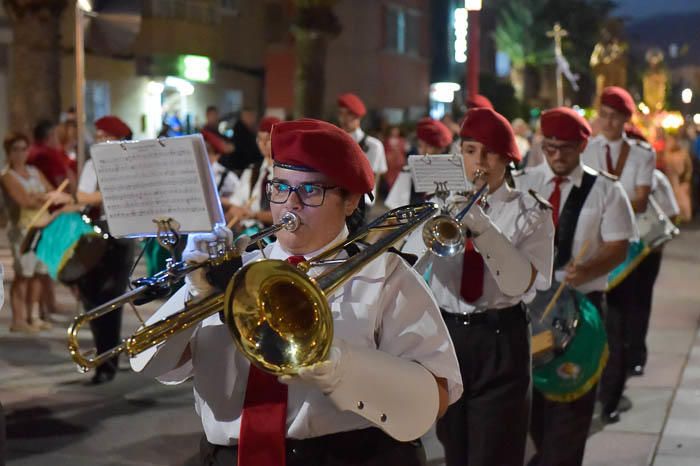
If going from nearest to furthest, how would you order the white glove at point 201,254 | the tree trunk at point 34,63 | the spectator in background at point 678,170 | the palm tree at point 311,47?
the white glove at point 201,254 < the spectator in background at point 678,170 < the tree trunk at point 34,63 < the palm tree at point 311,47

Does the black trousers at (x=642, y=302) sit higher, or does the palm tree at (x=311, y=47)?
the palm tree at (x=311, y=47)

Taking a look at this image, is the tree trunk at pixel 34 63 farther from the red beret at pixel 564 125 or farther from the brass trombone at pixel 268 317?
the brass trombone at pixel 268 317

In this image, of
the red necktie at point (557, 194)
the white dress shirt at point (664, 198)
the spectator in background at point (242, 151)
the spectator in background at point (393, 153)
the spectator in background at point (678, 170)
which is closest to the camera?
the red necktie at point (557, 194)

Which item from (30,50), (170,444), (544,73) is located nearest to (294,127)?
(170,444)

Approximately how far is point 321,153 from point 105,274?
578cm

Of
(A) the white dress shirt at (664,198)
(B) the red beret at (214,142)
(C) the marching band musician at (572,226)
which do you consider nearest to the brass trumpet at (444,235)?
(C) the marching band musician at (572,226)

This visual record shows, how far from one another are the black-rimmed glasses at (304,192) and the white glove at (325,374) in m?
0.54

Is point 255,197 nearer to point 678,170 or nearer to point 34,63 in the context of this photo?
point 678,170

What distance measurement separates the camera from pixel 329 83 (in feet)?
127

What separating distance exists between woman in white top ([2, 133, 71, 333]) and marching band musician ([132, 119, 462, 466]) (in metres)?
7.13

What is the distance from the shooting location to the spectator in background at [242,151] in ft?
34.7

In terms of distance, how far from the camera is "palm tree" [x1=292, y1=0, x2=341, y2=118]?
20594 mm

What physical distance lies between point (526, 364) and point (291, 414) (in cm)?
205

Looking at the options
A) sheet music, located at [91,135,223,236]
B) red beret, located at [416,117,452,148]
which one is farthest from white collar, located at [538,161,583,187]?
sheet music, located at [91,135,223,236]
